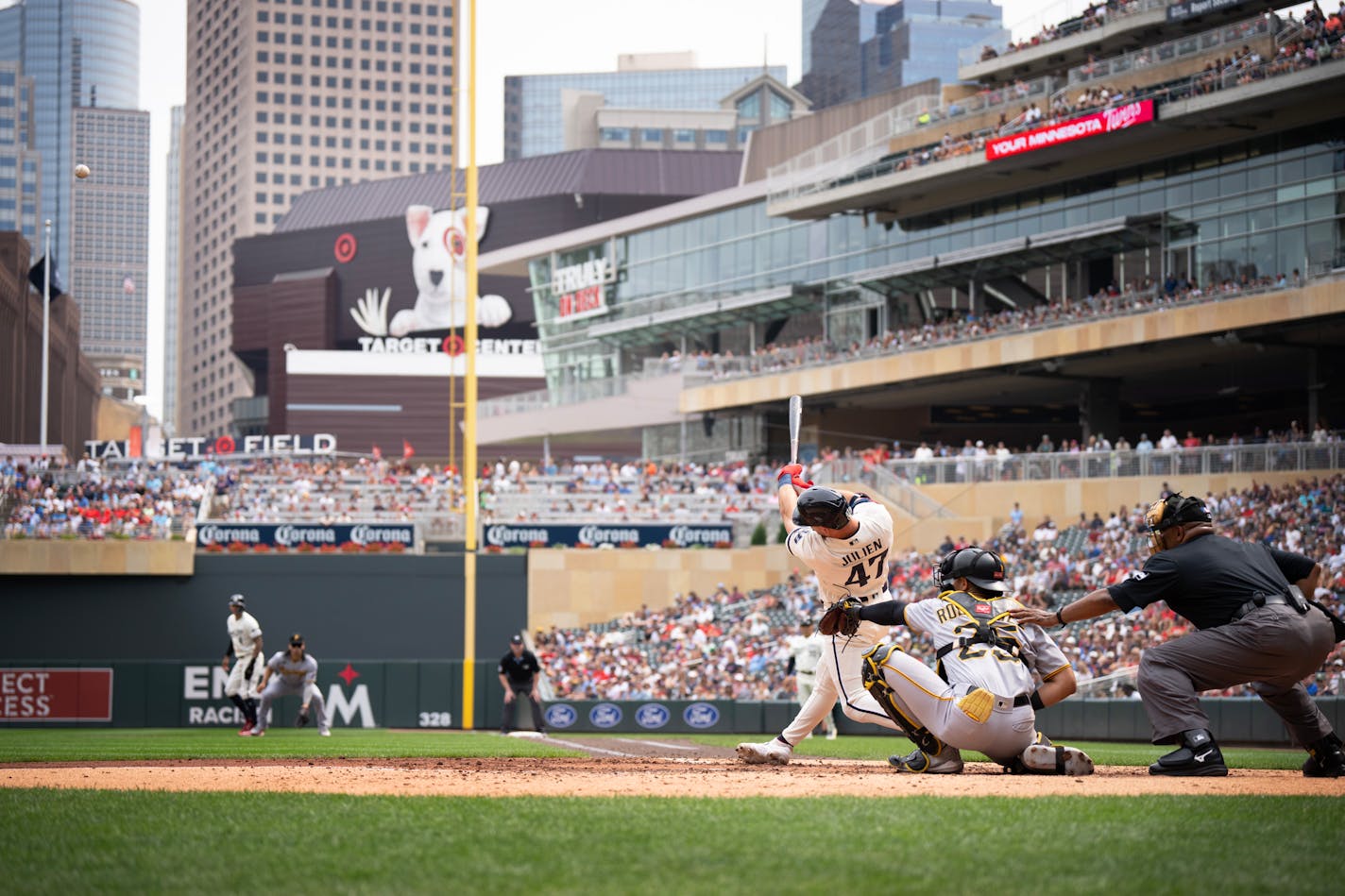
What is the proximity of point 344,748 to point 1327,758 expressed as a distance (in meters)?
11.2

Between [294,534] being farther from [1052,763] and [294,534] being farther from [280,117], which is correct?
[280,117]

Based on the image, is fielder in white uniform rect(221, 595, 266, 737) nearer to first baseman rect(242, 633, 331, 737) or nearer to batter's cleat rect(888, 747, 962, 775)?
first baseman rect(242, 633, 331, 737)

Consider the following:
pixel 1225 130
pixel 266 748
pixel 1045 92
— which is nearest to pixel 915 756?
pixel 266 748

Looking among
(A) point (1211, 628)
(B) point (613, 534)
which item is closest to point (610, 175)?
(B) point (613, 534)

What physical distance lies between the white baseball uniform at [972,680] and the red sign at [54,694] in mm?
24337

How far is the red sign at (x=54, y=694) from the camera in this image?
29.8 metres

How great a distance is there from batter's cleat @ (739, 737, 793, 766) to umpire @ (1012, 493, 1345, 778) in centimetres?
255

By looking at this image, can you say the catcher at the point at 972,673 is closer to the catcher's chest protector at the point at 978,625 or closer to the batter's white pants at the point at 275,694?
the catcher's chest protector at the point at 978,625

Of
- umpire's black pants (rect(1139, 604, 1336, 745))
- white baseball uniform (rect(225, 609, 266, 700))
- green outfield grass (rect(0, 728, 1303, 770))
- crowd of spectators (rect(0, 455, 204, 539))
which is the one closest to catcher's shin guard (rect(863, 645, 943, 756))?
umpire's black pants (rect(1139, 604, 1336, 745))

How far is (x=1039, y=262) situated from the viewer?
44125 millimetres

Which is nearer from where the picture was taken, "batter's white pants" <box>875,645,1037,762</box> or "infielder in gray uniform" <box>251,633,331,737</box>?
"batter's white pants" <box>875,645,1037,762</box>

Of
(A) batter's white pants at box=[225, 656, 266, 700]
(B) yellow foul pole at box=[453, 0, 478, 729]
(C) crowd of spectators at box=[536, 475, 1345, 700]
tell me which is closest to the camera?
(A) batter's white pants at box=[225, 656, 266, 700]

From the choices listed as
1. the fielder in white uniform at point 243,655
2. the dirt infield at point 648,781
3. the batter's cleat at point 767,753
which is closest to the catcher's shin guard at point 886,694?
the dirt infield at point 648,781

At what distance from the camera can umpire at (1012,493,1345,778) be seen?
8.79 metres
